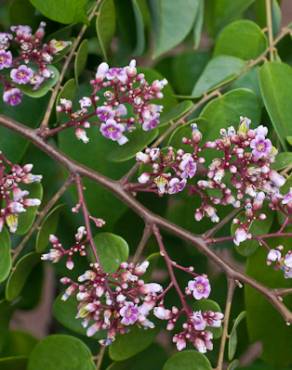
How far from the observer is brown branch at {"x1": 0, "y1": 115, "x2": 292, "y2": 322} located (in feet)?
2.51

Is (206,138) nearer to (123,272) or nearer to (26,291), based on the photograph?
(123,272)

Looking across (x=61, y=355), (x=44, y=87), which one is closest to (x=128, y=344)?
(x=61, y=355)

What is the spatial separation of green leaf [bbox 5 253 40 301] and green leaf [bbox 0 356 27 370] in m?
0.08

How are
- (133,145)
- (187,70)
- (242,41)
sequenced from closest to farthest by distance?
(133,145)
(242,41)
(187,70)

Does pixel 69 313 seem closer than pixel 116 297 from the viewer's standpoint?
No

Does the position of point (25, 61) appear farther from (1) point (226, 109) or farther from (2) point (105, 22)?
(1) point (226, 109)

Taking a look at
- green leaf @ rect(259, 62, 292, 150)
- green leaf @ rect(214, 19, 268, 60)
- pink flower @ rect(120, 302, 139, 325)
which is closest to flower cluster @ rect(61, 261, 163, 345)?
pink flower @ rect(120, 302, 139, 325)

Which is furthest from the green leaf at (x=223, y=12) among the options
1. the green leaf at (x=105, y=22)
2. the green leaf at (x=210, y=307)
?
the green leaf at (x=210, y=307)

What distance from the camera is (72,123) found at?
80 centimetres

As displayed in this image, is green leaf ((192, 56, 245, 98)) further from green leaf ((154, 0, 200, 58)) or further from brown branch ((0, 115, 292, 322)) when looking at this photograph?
brown branch ((0, 115, 292, 322))

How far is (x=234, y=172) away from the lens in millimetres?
767

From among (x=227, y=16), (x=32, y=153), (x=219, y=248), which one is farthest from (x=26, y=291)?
(x=227, y=16)

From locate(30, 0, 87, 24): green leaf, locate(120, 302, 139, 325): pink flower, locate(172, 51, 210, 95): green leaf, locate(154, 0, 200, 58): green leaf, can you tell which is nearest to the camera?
locate(120, 302, 139, 325): pink flower

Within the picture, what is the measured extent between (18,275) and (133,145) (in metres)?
0.18
